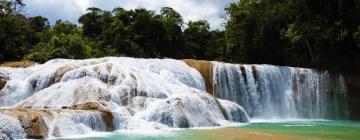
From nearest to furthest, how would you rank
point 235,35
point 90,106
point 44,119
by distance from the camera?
point 44,119 → point 90,106 → point 235,35

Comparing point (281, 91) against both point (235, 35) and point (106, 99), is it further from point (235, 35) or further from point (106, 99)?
point (106, 99)

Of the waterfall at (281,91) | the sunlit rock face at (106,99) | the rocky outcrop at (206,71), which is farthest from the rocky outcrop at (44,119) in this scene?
the waterfall at (281,91)

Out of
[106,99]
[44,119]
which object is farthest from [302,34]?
[44,119]

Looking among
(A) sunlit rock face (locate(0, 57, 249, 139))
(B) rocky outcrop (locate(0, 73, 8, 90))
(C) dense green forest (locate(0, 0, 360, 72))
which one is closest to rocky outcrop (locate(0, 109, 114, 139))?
(A) sunlit rock face (locate(0, 57, 249, 139))

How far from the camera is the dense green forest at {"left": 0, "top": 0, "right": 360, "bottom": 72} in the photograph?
38500 millimetres

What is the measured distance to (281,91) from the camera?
117 feet

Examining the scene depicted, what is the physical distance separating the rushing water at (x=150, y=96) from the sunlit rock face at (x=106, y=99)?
0.13ft

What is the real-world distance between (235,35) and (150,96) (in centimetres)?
2306

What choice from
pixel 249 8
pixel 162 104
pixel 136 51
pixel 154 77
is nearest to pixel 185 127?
pixel 162 104

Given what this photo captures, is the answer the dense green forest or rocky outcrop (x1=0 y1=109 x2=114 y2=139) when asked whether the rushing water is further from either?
the dense green forest

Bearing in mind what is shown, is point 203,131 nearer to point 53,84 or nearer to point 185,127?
point 185,127

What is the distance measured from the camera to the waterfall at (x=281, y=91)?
33.4 metres

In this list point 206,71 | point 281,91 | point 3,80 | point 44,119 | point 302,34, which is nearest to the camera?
point 44,119

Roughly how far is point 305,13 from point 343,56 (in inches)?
154
